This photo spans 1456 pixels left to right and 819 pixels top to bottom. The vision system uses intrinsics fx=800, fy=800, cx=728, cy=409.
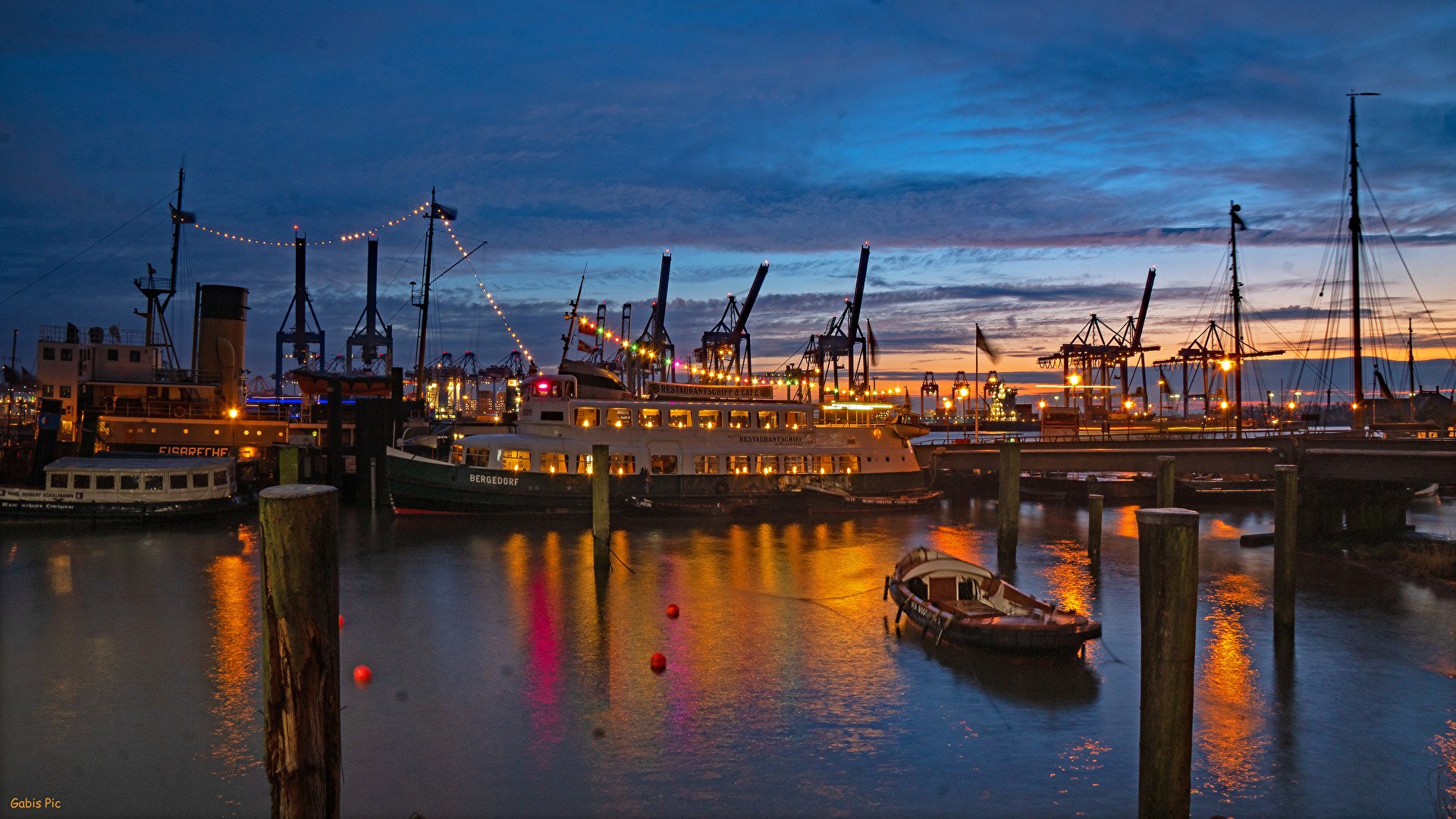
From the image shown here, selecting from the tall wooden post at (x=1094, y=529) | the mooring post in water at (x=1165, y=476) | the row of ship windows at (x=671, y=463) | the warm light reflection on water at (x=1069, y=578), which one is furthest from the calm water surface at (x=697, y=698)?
the row of ship windows at (x=671, y=463)

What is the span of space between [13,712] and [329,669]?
11.5 meters

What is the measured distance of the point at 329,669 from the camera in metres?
7.15

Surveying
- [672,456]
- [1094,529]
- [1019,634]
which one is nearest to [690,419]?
[672,456]

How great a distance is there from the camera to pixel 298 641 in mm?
6945

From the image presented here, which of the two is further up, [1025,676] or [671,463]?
[671,463]

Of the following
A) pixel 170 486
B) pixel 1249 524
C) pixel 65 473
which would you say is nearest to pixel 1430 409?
pixel 1249 524

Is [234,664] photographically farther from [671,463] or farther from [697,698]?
[671,463]

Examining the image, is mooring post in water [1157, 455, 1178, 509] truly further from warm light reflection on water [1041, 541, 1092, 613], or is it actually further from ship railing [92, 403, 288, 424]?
ship railing [92, 403, 288, 424]

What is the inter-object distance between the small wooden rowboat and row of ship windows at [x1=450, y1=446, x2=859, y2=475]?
60.8 ft

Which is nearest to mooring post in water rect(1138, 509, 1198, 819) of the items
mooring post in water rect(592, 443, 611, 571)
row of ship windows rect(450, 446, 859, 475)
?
mooring post in water rect(592, 443, 611, 571)

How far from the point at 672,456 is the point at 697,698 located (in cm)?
2365

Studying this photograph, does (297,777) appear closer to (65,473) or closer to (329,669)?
(329,669)

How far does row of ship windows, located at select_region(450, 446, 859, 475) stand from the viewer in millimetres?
36438

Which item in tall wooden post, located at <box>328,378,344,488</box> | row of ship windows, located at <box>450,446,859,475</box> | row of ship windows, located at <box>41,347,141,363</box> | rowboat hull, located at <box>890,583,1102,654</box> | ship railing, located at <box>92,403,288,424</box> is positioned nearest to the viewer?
rowboat hull, located at <box>890,583,1102,654</box>
